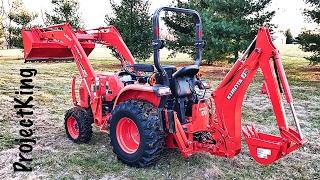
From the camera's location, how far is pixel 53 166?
5047mm

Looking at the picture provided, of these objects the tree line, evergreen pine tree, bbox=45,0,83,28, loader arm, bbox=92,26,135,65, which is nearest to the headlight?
loader arm, bbox=92,26,135,65

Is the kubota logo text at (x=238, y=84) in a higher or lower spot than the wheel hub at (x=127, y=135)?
higher

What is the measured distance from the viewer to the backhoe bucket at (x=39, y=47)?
6.60 m

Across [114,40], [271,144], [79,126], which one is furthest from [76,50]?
[271,144]

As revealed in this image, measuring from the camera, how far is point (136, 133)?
5.16 meters

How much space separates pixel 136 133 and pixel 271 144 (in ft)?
5.96

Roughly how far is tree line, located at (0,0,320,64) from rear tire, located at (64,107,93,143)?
35.4ft

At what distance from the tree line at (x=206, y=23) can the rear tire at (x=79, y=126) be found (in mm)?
10791

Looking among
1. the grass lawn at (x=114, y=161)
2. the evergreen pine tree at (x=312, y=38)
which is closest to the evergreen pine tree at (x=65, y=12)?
the evergreen pine tree at (x=312, y=38)

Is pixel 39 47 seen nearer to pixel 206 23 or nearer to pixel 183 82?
pixel 183 82

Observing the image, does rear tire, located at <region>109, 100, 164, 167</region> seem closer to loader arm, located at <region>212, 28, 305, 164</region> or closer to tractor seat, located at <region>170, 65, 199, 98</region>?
tractor seat, located at <region>170, 65, 199, 98</region>

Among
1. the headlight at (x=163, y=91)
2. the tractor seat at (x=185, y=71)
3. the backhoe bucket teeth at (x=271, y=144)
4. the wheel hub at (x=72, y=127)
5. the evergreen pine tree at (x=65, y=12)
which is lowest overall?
the wheel hub at (x=72, y=127)

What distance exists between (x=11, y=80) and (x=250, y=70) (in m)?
10.9

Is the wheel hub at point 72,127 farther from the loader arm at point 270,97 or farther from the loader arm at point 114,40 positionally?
the loader arm at point 270,97
